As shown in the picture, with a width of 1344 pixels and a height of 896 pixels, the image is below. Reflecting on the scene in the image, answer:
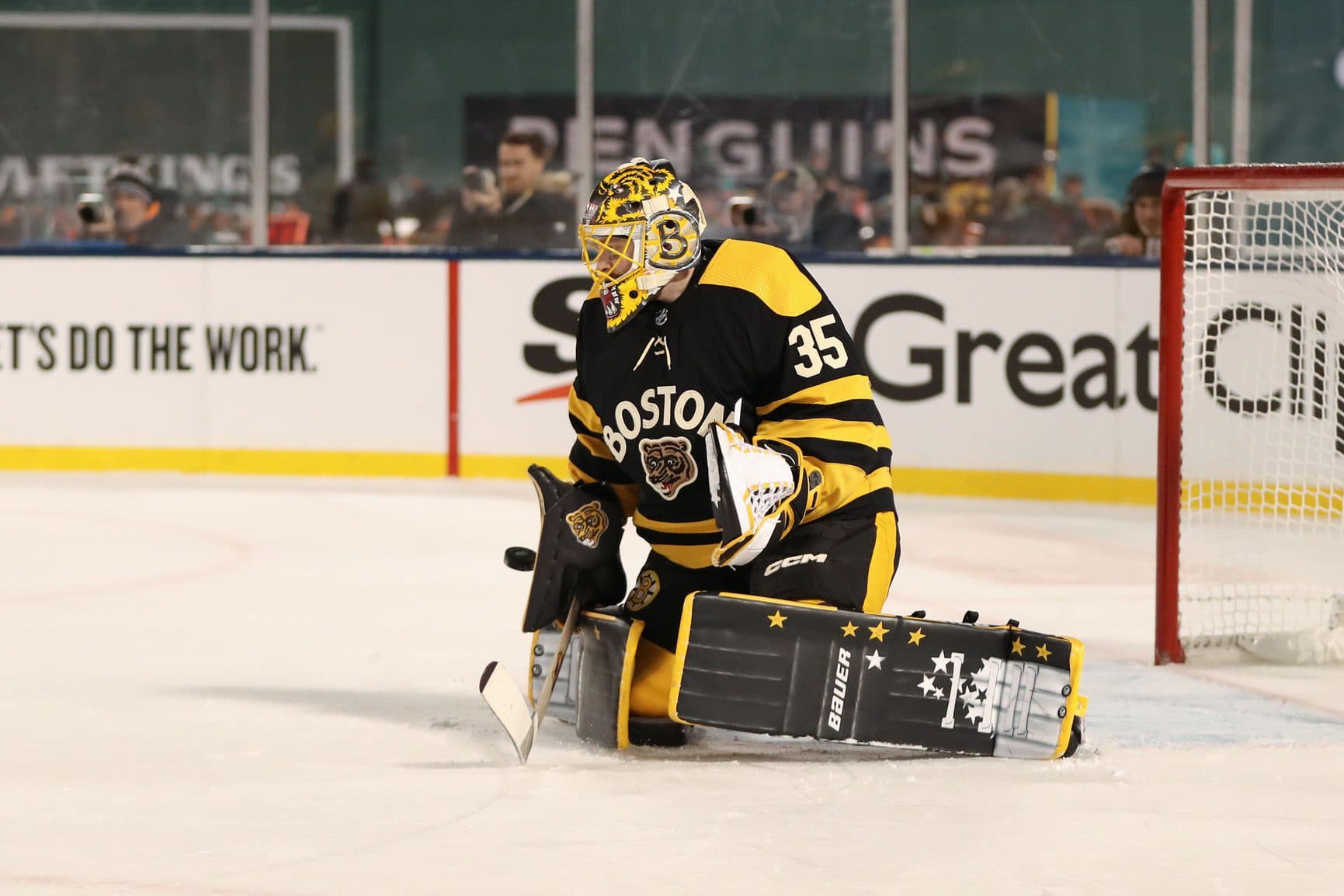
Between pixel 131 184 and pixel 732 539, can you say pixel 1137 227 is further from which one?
pixel 732 539

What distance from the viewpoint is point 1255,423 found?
5.34m

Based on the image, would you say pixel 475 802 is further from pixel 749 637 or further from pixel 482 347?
pixel 482 347

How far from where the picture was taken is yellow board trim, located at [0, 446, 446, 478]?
8.09 metres

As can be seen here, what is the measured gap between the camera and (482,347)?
26.5 ft

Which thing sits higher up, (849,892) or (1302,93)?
(1302,93)

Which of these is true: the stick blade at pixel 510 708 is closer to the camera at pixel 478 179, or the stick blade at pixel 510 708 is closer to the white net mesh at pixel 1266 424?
the white net mesh at pixel 1266 424

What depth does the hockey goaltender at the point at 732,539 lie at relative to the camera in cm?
326

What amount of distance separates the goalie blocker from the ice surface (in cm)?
8

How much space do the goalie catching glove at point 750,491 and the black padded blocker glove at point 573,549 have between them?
31cm

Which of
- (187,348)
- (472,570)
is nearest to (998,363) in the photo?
(472,570)

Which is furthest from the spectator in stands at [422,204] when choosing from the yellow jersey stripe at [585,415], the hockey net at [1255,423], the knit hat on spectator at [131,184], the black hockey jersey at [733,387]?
the black hockey jersey at [733,387]

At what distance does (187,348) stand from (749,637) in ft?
17.6

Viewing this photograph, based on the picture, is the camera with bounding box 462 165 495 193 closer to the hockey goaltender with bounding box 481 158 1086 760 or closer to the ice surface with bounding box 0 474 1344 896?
the ice surface with bounding box 0 474 1344 896

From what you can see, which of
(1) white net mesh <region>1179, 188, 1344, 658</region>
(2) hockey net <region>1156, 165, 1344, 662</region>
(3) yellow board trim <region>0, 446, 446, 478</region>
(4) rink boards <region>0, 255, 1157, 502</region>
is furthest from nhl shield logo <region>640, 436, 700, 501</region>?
(3) yellow board trim <region>0, 446, 446, 478</region>
